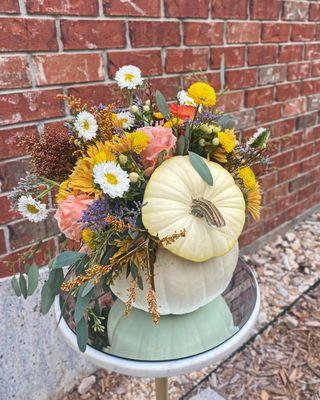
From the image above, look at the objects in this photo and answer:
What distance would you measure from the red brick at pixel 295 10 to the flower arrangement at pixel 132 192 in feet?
4.27

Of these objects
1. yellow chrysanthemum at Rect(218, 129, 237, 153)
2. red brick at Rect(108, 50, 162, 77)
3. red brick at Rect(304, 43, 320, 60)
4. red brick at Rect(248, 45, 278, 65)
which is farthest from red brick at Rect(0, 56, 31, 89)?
red brick at Rect(304, 43, 320, 60)

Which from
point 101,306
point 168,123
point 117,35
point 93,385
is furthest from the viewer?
point 93,385

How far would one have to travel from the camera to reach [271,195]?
2.06m

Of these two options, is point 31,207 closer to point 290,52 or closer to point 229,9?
point 229,9

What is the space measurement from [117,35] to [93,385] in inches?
47.4

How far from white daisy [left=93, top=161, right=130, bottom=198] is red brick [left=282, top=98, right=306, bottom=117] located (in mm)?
1522

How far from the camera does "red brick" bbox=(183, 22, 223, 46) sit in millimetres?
1397

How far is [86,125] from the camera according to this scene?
69 centimetres

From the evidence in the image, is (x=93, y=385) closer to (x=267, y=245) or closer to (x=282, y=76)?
(x=267, y=245)

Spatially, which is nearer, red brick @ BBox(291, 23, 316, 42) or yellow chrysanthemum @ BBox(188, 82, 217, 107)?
yellow chrysanthemum @ BBox(188, 82, 217, 107)

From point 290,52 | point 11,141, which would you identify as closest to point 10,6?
point 11,141

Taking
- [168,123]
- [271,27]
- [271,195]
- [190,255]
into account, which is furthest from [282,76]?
[190,255]

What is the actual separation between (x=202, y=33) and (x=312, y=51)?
2.79 feet

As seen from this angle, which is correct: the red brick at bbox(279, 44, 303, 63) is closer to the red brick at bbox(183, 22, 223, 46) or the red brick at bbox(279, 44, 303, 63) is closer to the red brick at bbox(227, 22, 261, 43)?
the red brick at bbox(227, 22, 261, 43)
